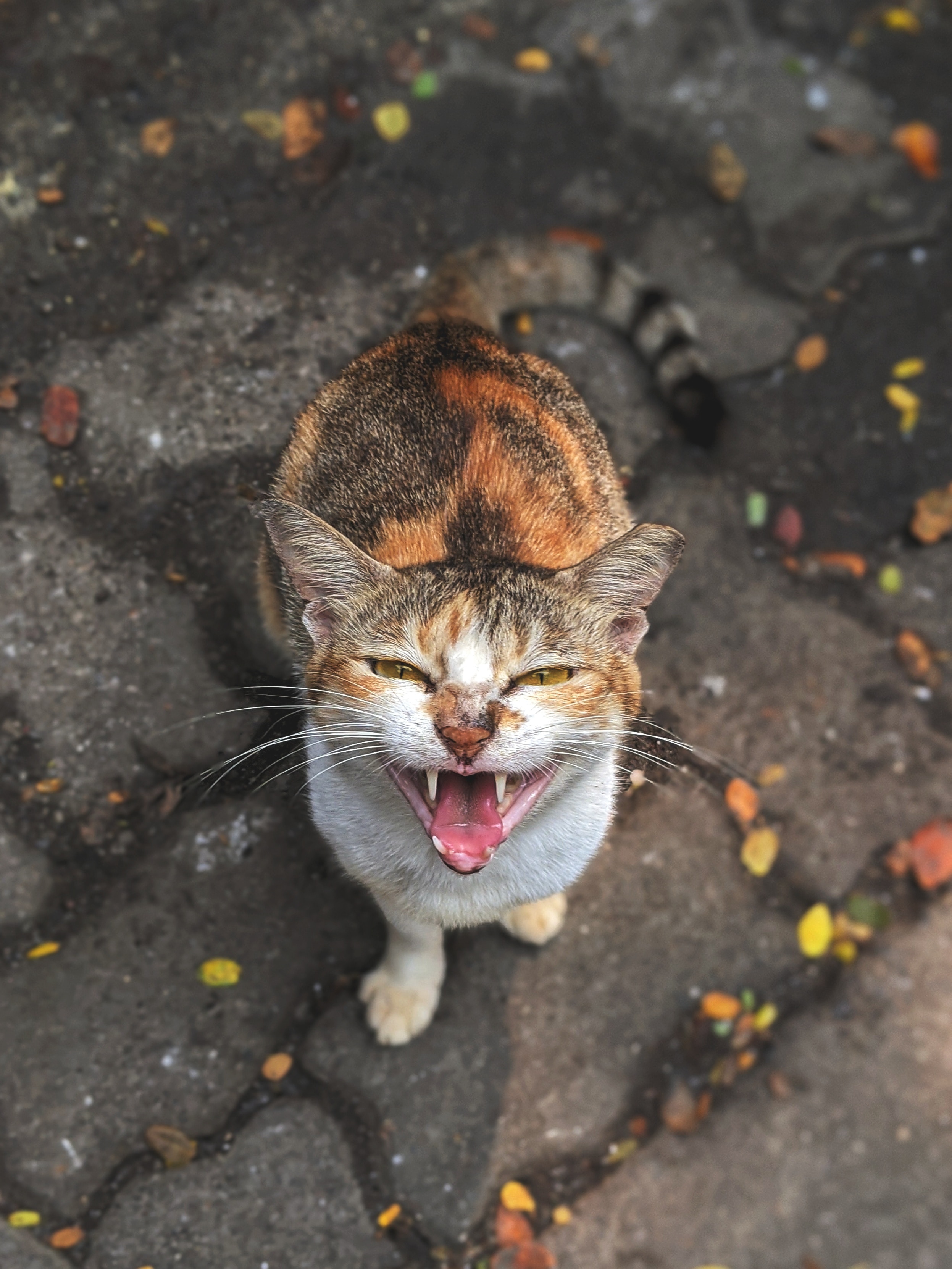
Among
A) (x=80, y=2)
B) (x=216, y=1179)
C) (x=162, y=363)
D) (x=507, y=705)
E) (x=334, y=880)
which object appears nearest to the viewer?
(x=507, y=705)

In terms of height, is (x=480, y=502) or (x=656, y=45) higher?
(x=656, y=45)

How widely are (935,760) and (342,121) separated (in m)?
3.24

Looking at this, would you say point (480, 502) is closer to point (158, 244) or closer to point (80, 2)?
point (158, 244)

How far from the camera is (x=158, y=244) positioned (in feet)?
12.2

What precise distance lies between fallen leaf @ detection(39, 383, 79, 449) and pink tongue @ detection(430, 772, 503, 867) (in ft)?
6.55

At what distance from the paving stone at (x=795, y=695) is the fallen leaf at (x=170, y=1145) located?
194cm

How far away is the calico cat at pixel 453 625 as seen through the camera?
213cm

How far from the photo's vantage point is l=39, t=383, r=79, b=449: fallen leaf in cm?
340

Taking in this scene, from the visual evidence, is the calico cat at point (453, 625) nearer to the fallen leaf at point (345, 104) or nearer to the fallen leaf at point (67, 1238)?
the fallen leaf at point (67, 1238)

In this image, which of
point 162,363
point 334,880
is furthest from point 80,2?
point 334,880

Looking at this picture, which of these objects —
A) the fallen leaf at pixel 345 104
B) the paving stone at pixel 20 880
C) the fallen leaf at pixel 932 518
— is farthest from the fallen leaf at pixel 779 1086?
the fallen leaf at pixel 345 104

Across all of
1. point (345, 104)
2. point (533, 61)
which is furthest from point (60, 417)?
point (533, 61)

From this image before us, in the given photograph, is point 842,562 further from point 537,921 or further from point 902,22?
point 902,22

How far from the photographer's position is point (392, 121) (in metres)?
4.02
